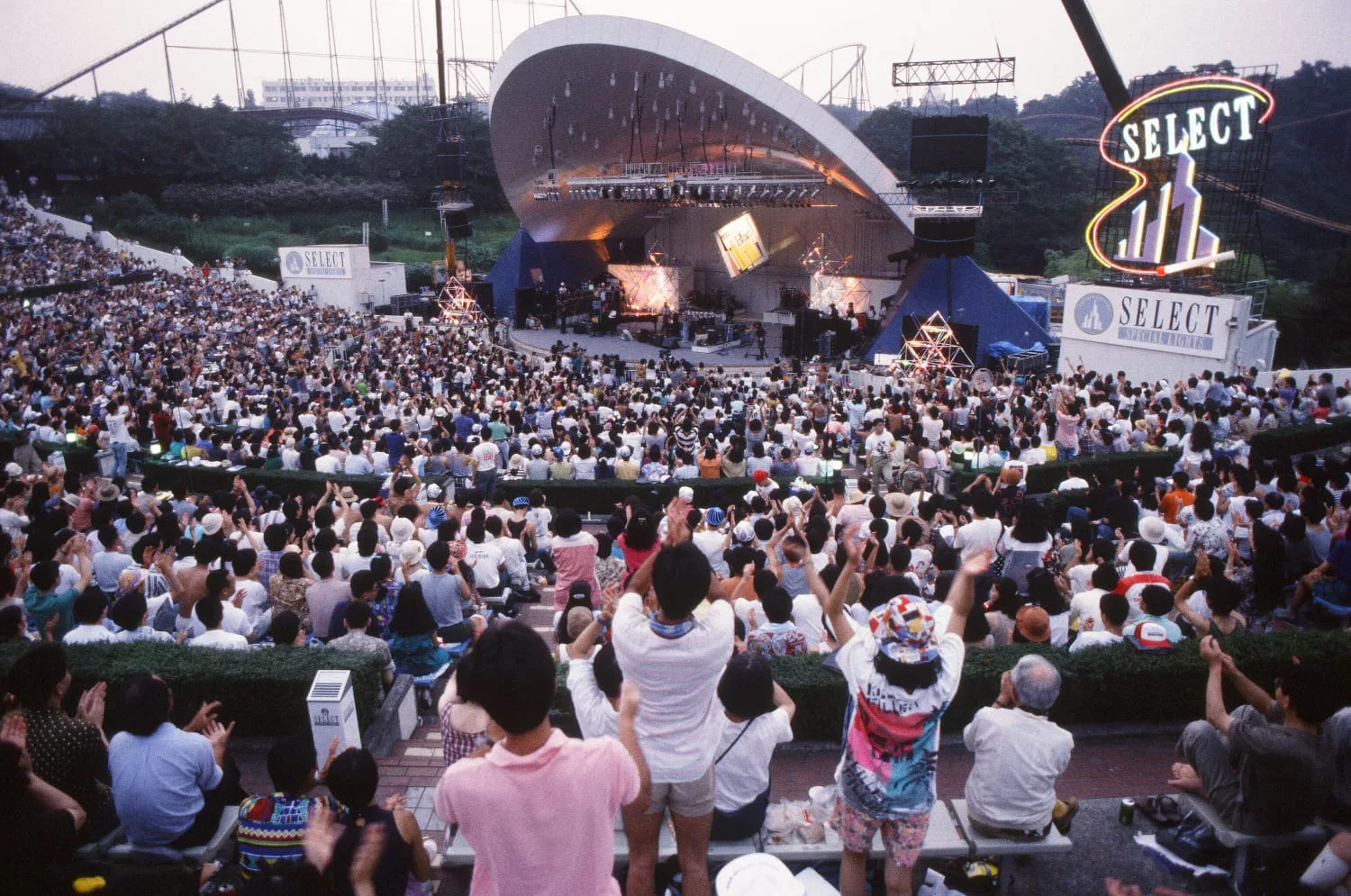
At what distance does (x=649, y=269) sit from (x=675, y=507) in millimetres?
27869

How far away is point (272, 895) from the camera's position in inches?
93.7

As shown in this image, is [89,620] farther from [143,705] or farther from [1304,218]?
[1304,218]

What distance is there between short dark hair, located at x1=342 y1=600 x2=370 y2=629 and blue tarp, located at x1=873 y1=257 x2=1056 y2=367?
19776 mm

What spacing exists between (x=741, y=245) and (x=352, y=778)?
1130 inches

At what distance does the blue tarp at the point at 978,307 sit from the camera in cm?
2222

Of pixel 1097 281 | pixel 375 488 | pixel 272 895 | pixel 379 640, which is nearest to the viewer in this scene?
pixel 272 895

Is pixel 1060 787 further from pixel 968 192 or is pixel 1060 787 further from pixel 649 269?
pixel 649 269

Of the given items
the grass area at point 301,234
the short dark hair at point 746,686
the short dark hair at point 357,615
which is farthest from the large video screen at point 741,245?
the short dark hair at point 746,686

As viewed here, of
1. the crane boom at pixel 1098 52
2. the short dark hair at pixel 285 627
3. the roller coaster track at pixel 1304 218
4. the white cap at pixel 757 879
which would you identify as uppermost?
the crane boom at pixel 1098 52

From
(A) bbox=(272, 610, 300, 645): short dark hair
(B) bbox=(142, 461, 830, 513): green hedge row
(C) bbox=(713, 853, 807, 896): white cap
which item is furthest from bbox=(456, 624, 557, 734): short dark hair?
(B) bbox=(142, 461, 830, 513): green hedge row

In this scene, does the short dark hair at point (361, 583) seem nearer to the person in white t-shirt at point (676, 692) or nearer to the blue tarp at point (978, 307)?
the person in white t-shirt at point (676, 692)

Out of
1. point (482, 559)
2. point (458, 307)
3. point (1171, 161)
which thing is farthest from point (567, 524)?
point (458, 307)

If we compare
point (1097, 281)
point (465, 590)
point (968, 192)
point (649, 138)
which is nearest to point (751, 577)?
point (465, 590)

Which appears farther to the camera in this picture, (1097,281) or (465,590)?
(1097,281)
